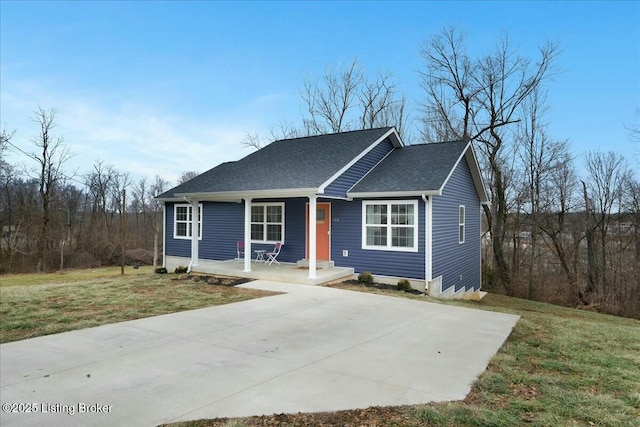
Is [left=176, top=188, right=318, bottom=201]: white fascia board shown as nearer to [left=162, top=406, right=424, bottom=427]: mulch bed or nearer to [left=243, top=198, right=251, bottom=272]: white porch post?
[left=243, top=198, right=251, bottom=272]: white porch post

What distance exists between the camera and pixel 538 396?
3625 mm

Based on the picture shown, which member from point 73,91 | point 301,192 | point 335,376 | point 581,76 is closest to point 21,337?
point 335,376

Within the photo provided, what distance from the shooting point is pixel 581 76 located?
63.0 ft

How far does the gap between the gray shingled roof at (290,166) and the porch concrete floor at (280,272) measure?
2.46 m

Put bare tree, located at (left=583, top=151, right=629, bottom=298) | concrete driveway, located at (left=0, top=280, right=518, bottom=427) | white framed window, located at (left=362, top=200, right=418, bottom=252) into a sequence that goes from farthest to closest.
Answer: bare tree, located at (left=583, top=151, right=629, bottom=298) → white framed window, located at (left=362, top=200, right=418, bottom=252) → concrete driveway, located at (left=0, top=280, right=518, bottom=427)

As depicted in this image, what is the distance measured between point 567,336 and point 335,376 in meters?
4.47

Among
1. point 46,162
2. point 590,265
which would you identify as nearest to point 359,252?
point 590,265

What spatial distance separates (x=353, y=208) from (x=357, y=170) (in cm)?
125

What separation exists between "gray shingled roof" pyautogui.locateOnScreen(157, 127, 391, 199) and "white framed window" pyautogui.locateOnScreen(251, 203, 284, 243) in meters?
1.35

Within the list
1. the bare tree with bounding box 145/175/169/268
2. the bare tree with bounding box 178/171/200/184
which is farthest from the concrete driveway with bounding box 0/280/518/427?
the bare tree with bounding box 178/171/200/184

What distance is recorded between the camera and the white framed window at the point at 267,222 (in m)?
13.4

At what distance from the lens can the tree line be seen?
1997 cm

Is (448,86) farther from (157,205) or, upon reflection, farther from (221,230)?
(157,205)

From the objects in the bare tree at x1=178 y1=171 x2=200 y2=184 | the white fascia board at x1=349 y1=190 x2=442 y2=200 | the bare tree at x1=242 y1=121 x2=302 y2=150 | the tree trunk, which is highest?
the bare tree at x1=242 y1=121 x2=302 y2=150
